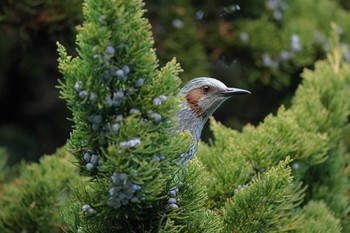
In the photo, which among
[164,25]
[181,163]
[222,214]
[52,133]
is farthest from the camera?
[52,133]

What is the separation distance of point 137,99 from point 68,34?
234cm

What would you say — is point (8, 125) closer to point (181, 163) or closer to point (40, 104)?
point (40, 104)

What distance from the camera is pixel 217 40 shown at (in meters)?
4.61

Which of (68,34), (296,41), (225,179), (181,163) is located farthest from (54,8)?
(181,163)

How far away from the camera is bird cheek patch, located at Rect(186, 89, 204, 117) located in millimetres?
2902

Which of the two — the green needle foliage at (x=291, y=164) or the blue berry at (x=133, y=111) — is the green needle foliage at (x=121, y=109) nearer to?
the blue berry at (x=133, y=111)

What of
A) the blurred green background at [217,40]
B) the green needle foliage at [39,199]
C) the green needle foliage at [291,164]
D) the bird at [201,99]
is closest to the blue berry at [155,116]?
the green needle foliage at [291,164]

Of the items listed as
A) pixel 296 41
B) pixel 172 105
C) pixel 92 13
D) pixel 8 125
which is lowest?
pixel 8 125

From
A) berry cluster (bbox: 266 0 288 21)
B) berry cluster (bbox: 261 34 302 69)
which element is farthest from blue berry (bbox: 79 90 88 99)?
berry cluster (bbox: 266 0 288 21)

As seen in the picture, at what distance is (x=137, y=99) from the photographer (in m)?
1.76

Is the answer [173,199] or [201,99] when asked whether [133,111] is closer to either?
[173,199]

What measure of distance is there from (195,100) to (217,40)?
1.76 m

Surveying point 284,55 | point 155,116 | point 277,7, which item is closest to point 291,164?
point 155,116

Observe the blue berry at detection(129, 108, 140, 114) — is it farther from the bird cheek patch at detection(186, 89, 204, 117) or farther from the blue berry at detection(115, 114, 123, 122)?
the bird cheek patch at detection(186, 89, 204, 117)
